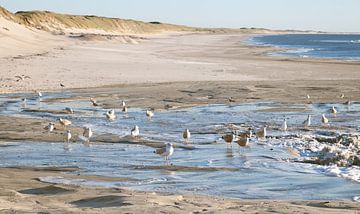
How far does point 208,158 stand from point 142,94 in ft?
35.2

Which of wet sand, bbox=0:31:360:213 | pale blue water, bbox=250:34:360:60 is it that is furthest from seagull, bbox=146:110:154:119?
pale blue water, bbox=250:34:360:60

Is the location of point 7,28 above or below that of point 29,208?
above

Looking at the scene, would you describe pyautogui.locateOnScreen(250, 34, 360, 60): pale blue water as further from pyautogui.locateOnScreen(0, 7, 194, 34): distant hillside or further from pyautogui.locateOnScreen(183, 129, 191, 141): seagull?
pyautogui.locateOnScreen(183, 129, 191, 141): seagull

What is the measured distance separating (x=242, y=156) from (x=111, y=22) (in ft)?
404

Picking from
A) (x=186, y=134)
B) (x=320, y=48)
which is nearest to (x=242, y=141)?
(x=186, y=134)

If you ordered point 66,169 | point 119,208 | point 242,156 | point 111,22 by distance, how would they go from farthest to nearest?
point 111,22, point 242,156, point 66,169, point 119,208

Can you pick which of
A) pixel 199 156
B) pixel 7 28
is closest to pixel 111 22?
pixel 7 28

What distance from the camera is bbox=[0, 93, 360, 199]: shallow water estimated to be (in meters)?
8.30

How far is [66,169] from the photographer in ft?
31.6

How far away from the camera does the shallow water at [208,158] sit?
8.30 metres

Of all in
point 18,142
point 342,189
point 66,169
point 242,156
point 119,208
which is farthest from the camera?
point 18,142

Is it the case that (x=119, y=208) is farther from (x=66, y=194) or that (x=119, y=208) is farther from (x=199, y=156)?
(x=199, y=156)

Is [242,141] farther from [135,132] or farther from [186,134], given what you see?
[135,132]

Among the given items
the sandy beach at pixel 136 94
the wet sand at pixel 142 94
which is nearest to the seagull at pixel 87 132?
the wet sand at pixel 142 94
